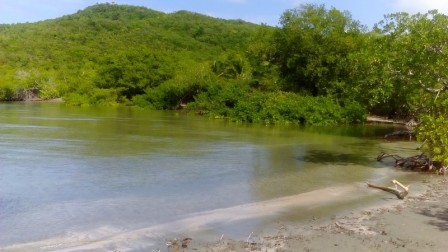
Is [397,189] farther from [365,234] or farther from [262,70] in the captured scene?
[262,70]

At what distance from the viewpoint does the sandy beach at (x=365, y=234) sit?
8391 mm

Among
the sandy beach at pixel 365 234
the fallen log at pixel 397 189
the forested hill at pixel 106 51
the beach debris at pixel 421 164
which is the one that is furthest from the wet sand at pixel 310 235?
the forested hill at pixel 106 51

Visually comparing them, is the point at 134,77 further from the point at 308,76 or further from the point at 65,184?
the point at 65,184

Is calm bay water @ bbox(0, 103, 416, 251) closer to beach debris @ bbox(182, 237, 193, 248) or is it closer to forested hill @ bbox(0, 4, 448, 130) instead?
beach debris @ bbox(182, 237, 193, 248)

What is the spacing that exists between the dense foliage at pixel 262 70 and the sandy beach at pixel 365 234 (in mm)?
4773

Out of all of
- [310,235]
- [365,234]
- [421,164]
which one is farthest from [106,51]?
[365,234]

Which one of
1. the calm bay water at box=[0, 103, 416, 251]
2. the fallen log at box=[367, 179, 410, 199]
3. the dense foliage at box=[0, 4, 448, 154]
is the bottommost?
the calm bay water at box=[0, 103, 416, 251]

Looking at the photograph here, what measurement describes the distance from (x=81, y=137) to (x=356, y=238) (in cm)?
1884

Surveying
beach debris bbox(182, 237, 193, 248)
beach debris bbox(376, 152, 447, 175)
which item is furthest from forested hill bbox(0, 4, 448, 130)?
beach debris bbox(182, 237, 193, 248)

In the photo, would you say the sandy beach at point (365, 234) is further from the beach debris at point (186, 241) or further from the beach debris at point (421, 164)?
the beach debris at point (421, 164)

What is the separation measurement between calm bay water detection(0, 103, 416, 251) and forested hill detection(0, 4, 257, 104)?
31778mm

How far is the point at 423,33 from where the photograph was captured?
14.6 meters

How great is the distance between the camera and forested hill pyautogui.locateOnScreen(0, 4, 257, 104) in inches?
2363

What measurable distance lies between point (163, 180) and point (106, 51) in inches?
2668
